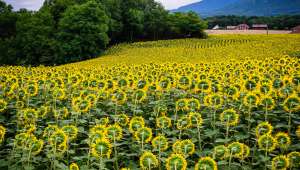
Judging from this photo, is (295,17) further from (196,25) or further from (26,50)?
(26,50)

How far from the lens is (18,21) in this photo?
55.9 m

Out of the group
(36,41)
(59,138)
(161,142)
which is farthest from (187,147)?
(36,41)

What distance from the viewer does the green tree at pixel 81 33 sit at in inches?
1975

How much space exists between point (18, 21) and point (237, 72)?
52.7 metres

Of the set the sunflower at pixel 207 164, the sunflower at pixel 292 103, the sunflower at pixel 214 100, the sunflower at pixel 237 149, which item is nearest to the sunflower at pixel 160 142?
the sunflower at pixel 237 149

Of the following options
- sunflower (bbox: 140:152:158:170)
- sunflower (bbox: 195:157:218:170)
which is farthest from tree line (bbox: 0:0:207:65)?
sunflower (bbox: 195:157:218:170)

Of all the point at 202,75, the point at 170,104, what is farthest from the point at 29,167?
the point at 202,75

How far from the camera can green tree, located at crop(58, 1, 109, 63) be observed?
165ft

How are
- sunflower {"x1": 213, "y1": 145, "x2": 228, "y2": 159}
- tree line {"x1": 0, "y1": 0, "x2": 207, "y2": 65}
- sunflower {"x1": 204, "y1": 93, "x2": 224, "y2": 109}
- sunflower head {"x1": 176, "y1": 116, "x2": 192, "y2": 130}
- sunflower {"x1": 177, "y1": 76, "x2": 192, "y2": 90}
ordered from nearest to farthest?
1. sunflower {"x1": 213, "y1": 145, "x2": 228, "y2": 159}
2. sunflower head {"x1": 176, "y1": 116, "x2": 192, "y2": 130}
3. sunflower {"x1": 204, "y1": 93, "x2": 224, "y2": 109}
4. sunflower {"x1": 177, "y1": 76, "x2": 192, "y2": 90}
5. tree line {"x1": 0, "y1": 0, "x2": 207, "y2": 65}

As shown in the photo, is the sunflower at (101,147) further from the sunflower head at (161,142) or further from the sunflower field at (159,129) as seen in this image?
the sunflower head at (161,142)

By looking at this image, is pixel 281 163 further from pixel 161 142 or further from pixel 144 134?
pixel 144 134

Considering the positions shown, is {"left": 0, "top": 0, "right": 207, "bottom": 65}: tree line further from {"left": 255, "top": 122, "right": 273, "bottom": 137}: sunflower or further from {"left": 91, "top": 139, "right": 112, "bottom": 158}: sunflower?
{"left": 91, "top": 139, "right": 112, "bottom": 158}: sunflower

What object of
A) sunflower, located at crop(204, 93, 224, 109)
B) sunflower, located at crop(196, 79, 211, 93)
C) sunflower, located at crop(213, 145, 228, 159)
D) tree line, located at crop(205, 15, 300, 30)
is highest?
tree line, located at crop(205, 15, 300, 30)

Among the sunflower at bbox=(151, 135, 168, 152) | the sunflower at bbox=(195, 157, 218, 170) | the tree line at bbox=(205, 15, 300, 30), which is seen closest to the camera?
the sunflower at bbox=(195, 157, 218, 170)
